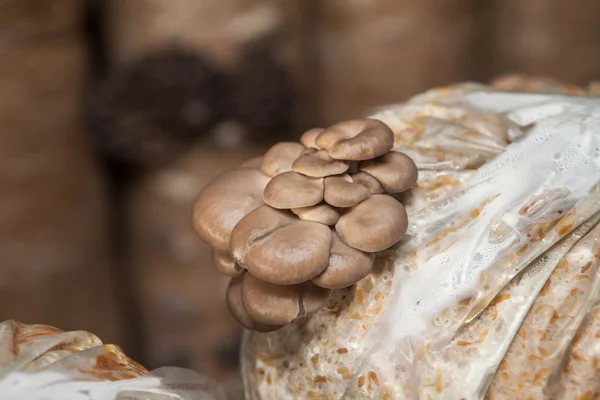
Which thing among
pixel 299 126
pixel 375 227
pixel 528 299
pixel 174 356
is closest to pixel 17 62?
pixel 299 126

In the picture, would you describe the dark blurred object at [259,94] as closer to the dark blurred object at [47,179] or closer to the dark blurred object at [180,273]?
the dark blurred object at [180,273]

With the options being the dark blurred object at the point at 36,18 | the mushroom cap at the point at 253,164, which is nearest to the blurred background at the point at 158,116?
the dark blurred object at the point at 36,18

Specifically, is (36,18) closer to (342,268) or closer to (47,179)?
(47,179)

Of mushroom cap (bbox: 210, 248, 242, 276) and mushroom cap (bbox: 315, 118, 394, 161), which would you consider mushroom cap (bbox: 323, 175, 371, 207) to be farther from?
mushroom cap (bbox: 210, 248, 242, 276)

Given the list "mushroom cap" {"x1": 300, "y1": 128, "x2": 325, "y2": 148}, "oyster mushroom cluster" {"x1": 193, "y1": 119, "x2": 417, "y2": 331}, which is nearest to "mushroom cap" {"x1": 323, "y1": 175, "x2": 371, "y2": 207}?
"oyster mushroom cluster" {"x1": 193, "y1": 119, "x2": 417, "y2": 331}

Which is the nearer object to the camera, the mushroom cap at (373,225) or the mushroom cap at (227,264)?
the mushroom cap at (373,225)
